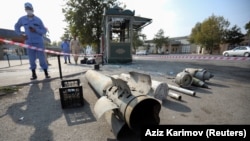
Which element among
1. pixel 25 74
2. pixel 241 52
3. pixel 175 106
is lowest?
pixel 175 106

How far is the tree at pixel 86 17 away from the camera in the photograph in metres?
17.2

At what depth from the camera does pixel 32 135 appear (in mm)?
1846

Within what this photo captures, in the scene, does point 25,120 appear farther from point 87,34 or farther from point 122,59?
point 87,34

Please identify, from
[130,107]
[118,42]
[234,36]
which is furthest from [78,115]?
[234,36]

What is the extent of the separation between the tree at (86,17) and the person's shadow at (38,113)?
1520cm

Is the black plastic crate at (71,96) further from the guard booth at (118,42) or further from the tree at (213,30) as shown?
the tree at (213,30)

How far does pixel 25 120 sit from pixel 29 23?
3.36 metres

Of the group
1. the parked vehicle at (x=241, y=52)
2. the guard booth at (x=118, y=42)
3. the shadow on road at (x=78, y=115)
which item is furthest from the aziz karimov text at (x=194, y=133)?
the parked vehicle at (x=241, y=52)

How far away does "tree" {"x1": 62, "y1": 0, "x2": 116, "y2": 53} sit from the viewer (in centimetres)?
1716

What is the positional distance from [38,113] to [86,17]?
1664 centimetres

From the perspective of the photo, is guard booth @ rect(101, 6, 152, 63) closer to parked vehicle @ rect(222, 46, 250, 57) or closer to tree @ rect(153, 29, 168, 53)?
Answer: parked vehicle @ rect(222, 46, 250, 57)

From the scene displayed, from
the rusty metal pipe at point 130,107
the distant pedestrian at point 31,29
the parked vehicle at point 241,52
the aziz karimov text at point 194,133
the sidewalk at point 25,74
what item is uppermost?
the distant pedestrian at point 31,29

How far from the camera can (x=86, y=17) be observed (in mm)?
17312

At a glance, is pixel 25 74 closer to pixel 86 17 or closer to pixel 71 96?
pixel 71 96
